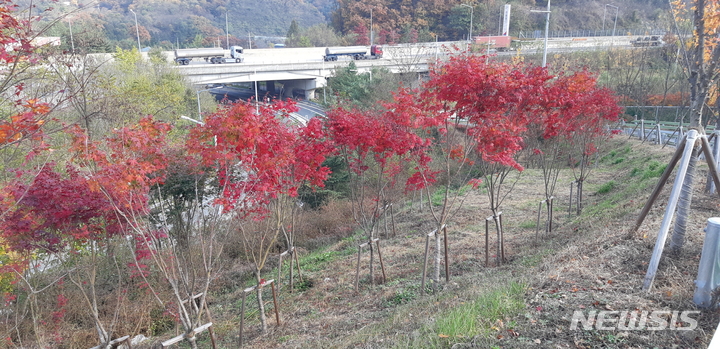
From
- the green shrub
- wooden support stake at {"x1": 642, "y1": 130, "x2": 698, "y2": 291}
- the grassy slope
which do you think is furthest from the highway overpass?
wooden support stake at {"x1": 642, "y1": 130, "x2": 698, "y2": 291}

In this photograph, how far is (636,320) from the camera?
4215 mm

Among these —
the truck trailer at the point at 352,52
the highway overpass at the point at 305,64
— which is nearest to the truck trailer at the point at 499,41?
the highway overpass at the point at 305,64

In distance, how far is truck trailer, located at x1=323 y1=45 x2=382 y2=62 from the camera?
1852 inches

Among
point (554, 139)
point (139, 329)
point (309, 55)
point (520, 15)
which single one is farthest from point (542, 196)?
point (520, 15)

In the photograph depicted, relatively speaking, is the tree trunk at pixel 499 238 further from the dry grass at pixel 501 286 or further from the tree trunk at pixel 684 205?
the tree trunk at pixel 684 205

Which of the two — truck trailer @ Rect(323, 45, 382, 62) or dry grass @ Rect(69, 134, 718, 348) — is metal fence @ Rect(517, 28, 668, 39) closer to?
truck trailer @ Rect(323, 45, 382, 62)

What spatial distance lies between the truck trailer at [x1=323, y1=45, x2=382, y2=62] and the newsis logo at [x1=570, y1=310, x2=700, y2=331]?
4431 cm

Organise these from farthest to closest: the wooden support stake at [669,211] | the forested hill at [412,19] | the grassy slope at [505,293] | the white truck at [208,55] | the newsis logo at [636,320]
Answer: the forested hill at [412,19] → the white truck at [208,55] → the wooden support stake at [669,211] → the grassy slope at [505,293] → the newsis logo at [636,320]

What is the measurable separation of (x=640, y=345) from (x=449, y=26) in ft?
199

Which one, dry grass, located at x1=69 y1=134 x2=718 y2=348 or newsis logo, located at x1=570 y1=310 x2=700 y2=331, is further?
dry grass, located at x1=69 y1=134 x2=718 y2=348

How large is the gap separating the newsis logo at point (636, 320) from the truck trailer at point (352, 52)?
1744 inches

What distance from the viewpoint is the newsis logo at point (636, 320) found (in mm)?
4059

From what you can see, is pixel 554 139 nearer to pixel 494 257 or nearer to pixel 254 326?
pixel 494 257

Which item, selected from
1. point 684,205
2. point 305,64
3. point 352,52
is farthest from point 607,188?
point 352,52
